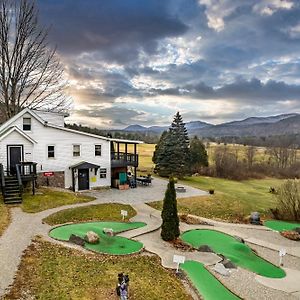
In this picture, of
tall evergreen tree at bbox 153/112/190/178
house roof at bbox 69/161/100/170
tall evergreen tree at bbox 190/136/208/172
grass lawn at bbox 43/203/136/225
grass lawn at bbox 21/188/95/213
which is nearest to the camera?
grass lawn at bbox 43/203/136/225

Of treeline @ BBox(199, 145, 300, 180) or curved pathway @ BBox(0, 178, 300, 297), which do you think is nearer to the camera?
curved pathway @ BBox(0, 178, 300, 297)

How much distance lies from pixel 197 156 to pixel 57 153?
92.5 ft

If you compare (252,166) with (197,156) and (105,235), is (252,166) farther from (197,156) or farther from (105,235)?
(105,235)

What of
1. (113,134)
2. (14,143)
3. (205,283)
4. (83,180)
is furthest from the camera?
(113,134)

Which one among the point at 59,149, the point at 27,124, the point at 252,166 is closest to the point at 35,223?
the point at 59,149

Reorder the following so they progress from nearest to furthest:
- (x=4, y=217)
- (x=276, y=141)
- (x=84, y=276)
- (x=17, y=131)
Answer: (x=84, y=276)
(x=4, y=217)
(x=17, y=131)
(x=276, y=141)

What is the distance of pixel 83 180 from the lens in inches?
1203

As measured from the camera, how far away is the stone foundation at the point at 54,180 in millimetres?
28656

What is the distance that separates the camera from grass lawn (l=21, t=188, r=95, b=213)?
22.6 meters

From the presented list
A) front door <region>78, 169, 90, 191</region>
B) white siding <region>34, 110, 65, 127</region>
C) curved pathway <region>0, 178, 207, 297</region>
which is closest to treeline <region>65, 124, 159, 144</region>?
front door <region>78, 169, 90, 191</region>

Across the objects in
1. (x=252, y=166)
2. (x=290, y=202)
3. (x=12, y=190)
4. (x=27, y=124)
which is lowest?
(x=290, y=202)

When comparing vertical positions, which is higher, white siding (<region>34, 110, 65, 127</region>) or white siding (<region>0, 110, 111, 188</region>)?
white siding (<region>34, 110, 65, 127</region>)

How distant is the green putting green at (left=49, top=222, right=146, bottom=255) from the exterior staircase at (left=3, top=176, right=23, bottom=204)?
600cm

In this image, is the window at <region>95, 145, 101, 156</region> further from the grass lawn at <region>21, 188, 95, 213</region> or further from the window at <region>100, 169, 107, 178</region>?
the grass lawn at <region>21, 188, 95, 213</region>
